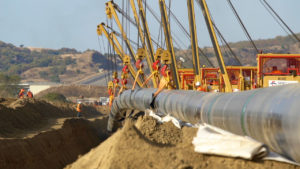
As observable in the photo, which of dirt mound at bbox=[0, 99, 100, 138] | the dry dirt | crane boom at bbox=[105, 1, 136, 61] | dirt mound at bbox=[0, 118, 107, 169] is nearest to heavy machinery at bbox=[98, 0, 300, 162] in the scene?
the dry dirt

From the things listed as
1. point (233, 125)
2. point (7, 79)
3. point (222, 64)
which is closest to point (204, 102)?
point (233, 125)

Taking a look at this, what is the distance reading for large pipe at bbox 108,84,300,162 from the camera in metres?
9.16

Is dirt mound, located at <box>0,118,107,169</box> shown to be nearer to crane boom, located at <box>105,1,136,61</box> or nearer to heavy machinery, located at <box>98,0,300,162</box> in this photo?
heavy machinery, located at <box>98,0,300,162</box>

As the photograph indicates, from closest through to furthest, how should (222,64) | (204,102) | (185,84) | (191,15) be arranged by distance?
(204,102), (222,64), (191,15), (185,84)

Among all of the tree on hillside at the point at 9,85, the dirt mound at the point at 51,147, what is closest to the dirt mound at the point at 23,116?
the dirt mound at the point at 51,147

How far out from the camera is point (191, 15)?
3497 centimetres

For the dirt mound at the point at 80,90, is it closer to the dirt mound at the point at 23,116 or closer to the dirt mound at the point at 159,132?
the dirt mound at the point at 23,116

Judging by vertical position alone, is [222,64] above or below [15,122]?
above

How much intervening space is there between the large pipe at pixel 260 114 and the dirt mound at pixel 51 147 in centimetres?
1305

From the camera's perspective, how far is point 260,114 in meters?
10.2

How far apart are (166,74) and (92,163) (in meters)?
12.9

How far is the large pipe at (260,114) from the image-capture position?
9164 mm

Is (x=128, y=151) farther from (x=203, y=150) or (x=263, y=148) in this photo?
(x=263, y=148)

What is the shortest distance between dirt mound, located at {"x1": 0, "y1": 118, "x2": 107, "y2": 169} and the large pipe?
42.8 feet
